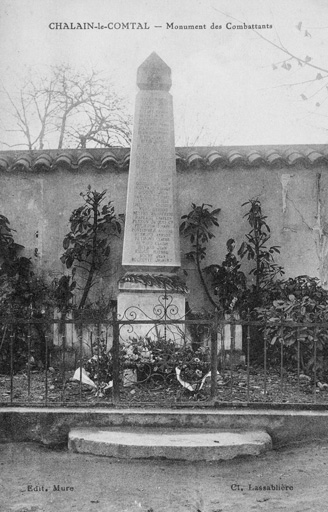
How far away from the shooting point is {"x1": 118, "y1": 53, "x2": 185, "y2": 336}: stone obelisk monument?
6.52 metres

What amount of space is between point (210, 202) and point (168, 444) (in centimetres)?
440

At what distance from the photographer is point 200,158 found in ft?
26.7

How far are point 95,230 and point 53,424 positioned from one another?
3429 millimetres

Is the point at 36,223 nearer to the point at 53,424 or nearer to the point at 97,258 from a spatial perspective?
the point at 97,258

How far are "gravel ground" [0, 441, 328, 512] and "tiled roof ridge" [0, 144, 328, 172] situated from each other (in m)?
4.37

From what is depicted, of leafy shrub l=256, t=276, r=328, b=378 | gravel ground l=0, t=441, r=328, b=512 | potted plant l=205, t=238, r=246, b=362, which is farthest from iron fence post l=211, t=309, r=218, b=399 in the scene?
potted plant l=205, t=238, r=246, b=362

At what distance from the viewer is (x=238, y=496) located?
153 inches

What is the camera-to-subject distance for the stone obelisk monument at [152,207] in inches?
257

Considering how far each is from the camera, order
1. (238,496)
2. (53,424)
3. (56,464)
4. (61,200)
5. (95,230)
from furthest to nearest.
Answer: (61,200) < (95,230) < (53,424) < (56,464) < (238,496)

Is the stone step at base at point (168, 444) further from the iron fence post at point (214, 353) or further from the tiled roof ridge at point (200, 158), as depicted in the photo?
the tiled roof ridge at point (200, 158)

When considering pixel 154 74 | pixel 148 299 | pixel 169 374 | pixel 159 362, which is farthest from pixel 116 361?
pixel 154 74

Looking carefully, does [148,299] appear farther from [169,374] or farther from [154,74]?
[154,74]

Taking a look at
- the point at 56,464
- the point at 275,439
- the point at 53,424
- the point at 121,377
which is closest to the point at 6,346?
the point at 121,377

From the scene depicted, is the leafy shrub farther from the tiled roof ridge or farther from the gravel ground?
the tiled roof ridge
